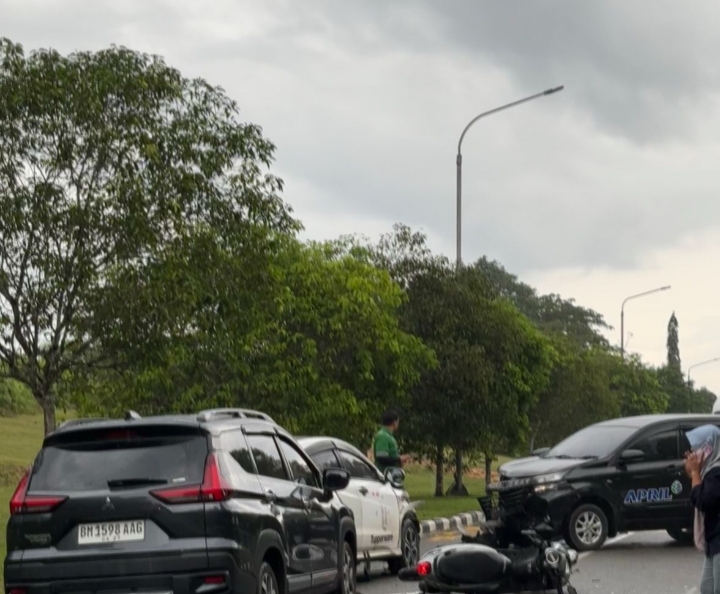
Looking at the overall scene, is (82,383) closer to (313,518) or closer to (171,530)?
(313,518)

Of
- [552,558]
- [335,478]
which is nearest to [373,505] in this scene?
[335,478]

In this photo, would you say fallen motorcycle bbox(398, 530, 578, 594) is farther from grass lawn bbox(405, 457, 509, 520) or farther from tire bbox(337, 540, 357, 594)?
grass lawn bbox(405, 457, 509, 520)

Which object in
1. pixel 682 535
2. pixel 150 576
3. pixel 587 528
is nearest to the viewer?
pixel 150 576

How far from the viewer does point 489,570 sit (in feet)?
32.8

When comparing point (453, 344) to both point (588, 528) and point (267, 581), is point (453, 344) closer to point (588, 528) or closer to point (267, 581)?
point (588, 528)

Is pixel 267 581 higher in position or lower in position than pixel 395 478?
lower

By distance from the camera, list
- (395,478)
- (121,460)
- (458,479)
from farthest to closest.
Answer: (458,479)
(395,478)
(121,460)

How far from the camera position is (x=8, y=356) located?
57.1 ft

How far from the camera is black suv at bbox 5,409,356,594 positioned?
9.09 m

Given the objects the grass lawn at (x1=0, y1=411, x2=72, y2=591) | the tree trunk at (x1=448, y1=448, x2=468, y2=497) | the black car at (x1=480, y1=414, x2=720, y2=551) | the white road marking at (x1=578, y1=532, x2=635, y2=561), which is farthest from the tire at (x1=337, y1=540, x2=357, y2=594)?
the tree trunk at (x1=448, y1=448, x2=468, y2=497)

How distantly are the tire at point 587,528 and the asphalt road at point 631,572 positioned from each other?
0.53 feet

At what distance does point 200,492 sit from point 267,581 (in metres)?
1.03

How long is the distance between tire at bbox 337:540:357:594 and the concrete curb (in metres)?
9.89

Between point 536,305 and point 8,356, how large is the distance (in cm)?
11750
